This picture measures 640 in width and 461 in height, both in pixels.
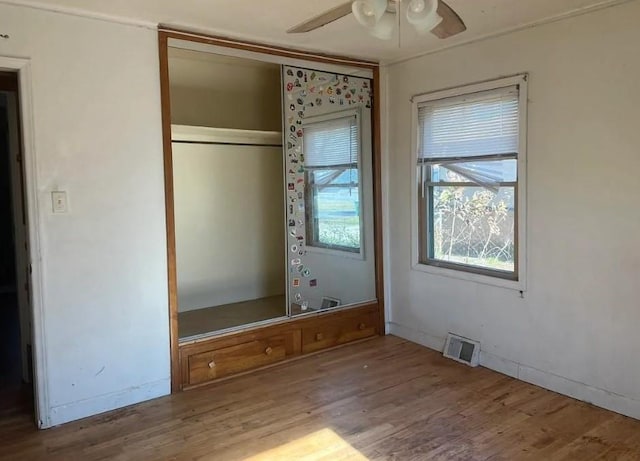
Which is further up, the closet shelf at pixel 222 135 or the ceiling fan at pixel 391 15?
the ceiling fan at pixel 391 15

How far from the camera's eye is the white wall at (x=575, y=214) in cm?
293

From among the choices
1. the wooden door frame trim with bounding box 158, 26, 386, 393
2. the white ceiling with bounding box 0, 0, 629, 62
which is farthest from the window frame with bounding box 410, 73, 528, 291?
A: the wooden door frame trim with bounding box 158, 26, 386, 393

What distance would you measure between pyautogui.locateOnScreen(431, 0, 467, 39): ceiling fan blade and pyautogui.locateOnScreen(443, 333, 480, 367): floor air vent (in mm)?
2307

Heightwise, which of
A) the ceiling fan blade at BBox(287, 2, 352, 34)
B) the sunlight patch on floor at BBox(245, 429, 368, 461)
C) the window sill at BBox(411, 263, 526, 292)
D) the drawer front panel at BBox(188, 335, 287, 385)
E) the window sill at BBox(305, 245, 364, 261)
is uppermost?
the ceiling fan blade at BBox(287, 2, 352, 34)

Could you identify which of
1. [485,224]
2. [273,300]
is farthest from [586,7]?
[273,300]

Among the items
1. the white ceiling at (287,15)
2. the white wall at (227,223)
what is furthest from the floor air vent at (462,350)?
the white ceiling at (287,15)

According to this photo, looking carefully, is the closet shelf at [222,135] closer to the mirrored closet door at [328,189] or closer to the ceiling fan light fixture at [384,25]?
the mirrored closet door at [328,189]

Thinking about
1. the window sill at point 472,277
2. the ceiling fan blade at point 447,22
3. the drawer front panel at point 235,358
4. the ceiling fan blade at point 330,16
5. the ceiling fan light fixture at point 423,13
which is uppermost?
the ceiling fan blade at point 330,16

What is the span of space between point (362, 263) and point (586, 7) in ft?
7.88

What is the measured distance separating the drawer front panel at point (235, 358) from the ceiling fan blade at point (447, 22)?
243 cm

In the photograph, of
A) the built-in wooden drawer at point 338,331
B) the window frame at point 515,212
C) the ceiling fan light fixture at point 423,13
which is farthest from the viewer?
the built-in wooden drawer at point 338,331

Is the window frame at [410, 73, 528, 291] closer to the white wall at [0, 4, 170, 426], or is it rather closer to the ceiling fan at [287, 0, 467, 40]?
the ceiling fan at [287, 0, 467, 40]

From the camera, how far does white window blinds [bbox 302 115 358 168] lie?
4.02 metres

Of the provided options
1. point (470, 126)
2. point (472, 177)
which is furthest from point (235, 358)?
point (470, 126)
